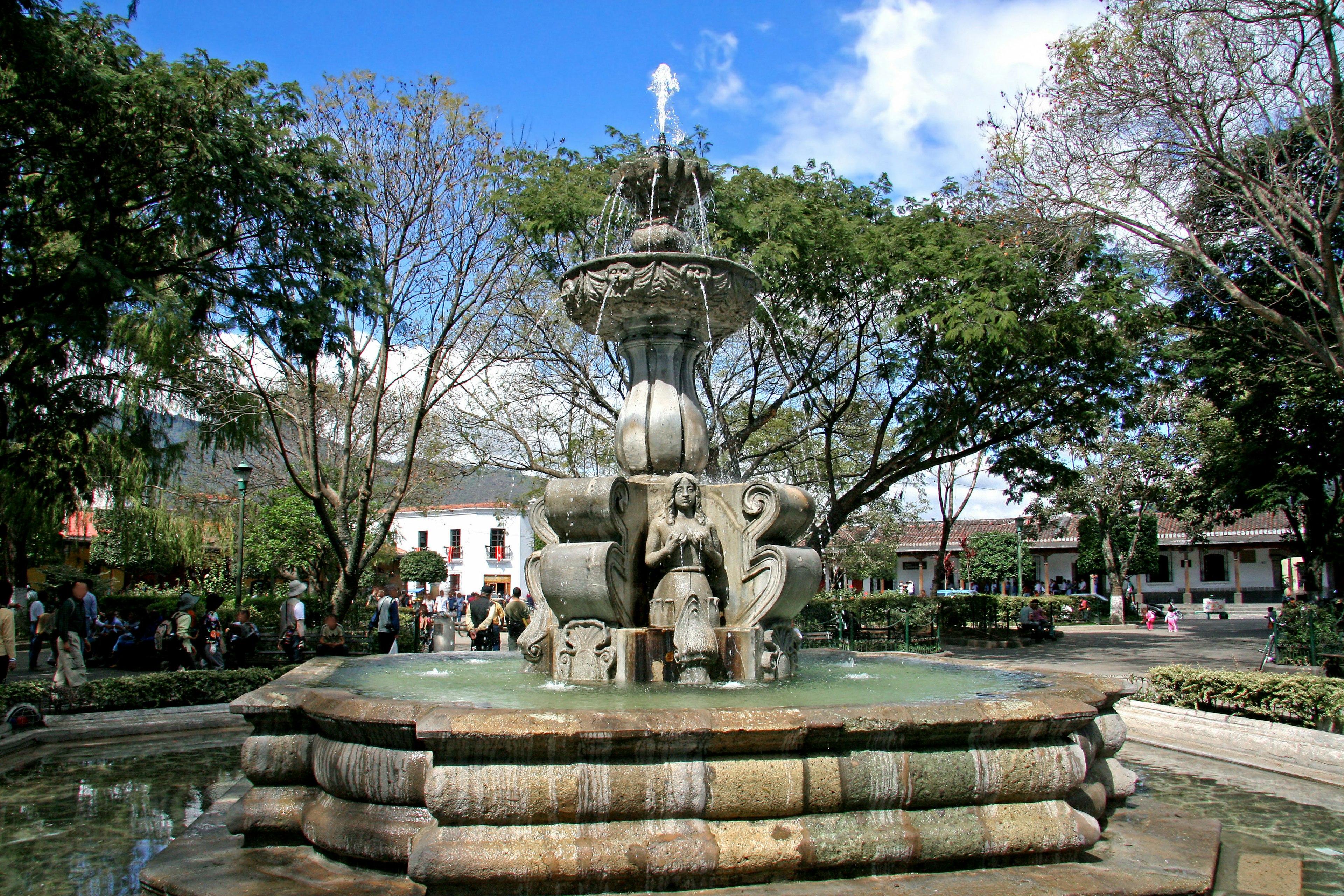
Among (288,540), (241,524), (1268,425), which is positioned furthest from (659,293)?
(288,540)

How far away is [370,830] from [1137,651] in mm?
20443

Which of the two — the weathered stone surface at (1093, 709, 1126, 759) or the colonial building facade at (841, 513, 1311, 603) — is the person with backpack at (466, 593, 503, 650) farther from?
the colonial building facade at (841, 513, 1311, 603)

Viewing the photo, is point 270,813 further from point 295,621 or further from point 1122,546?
point 1122,546

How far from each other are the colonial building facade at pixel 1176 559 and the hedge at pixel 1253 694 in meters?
30.1

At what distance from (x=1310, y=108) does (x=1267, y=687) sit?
29.5 ft

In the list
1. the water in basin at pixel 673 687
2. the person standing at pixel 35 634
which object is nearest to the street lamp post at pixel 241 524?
the person standing at pixel 35 634

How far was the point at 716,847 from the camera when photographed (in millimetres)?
4137

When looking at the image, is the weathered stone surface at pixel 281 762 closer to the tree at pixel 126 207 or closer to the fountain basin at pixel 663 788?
the fountain basin at pixel 663 788

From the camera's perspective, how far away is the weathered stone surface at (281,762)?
5148 mm

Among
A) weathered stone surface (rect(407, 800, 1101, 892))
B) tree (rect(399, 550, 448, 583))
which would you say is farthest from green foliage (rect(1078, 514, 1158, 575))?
weathered stone surface (rect(407, 800, 1101, 892))

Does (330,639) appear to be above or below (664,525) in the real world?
below

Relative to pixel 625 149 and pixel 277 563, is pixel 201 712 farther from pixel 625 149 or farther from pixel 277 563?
pixel 277 563

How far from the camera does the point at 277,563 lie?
35.5m

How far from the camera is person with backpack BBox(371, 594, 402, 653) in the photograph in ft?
48.5
